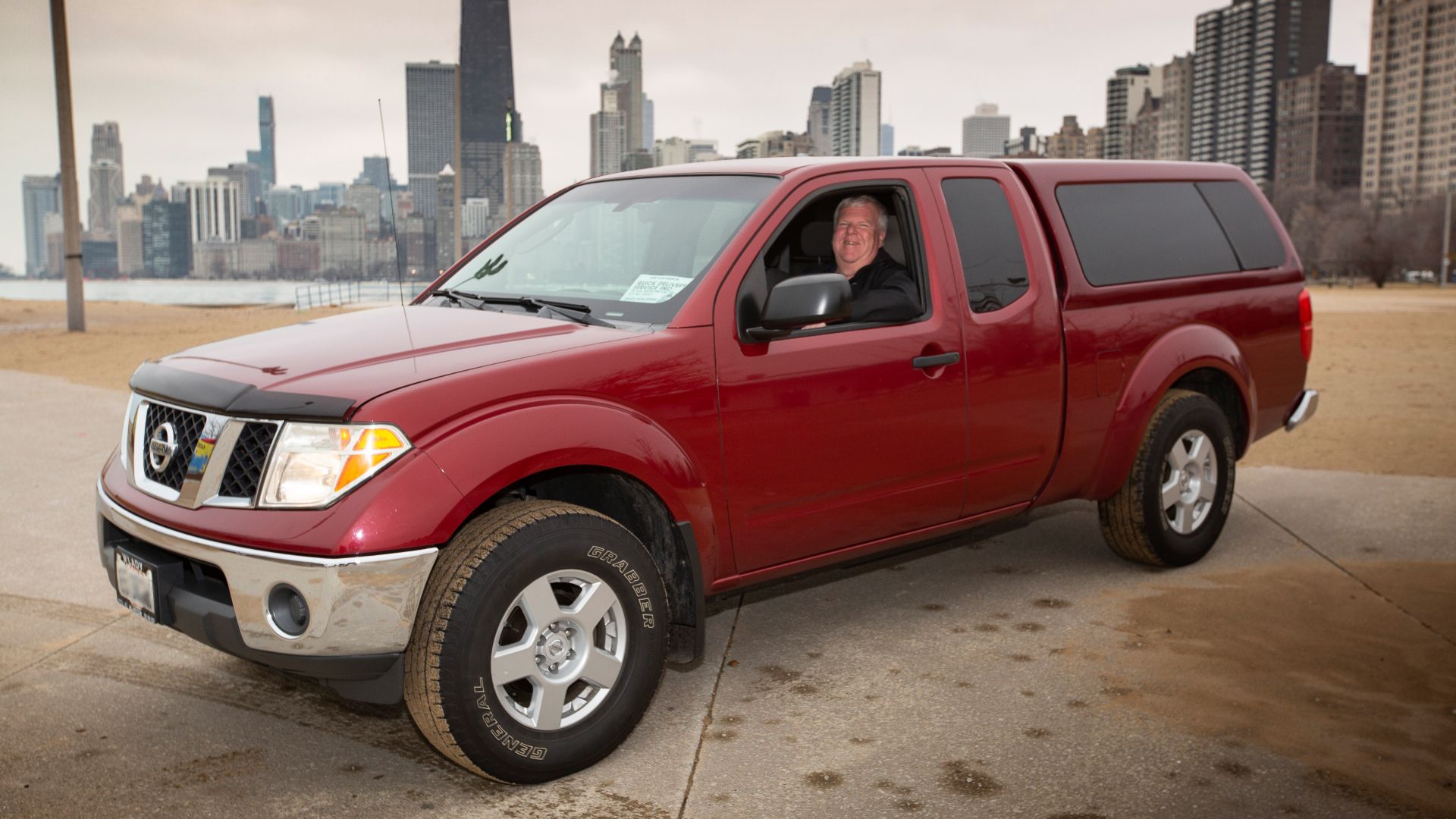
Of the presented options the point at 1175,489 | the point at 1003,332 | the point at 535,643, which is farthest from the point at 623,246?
the point at 1175,489

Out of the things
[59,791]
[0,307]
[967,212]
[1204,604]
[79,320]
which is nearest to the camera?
[59,791]

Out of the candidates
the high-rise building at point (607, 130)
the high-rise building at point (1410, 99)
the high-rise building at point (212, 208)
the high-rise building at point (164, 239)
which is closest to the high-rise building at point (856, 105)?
the high-rise building at point (607, 130)

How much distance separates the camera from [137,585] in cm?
353

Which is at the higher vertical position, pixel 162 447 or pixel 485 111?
pixel 485 111

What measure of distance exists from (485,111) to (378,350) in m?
Answer: 3.47

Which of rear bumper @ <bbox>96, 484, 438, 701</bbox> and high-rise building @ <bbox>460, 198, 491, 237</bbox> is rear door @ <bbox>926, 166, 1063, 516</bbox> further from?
rear bumper @ <bbox>96, 484, 438, 701</bbox>

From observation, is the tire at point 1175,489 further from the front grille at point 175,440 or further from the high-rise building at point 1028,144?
the front grille at point 175,440

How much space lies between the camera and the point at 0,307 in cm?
3847

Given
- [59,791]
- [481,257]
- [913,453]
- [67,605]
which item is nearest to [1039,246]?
[913,453]

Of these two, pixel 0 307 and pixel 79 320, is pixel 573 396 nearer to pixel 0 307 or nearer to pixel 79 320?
pixel 79 320

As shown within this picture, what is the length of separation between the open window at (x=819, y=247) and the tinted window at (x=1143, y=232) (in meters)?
0.98

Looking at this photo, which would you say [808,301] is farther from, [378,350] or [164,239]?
[164,239]

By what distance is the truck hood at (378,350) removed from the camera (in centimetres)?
337

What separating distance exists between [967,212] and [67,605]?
4.21m
